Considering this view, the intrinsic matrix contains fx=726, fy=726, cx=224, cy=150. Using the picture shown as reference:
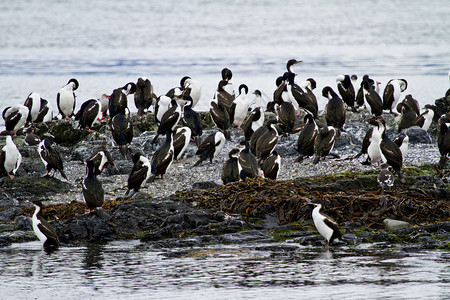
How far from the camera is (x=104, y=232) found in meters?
11.4

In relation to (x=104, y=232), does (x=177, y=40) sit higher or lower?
higher

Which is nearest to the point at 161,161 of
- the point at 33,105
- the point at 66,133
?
the point at 66,133

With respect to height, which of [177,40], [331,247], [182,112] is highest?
[177,40]

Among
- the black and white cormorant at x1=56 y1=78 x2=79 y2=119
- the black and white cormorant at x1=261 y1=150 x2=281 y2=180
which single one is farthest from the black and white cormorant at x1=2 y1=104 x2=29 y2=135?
the black and white cormorant at x1=261 y1=150 x2=281 y2=180

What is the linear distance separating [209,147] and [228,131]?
8.47 feet

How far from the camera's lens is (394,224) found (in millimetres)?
10930

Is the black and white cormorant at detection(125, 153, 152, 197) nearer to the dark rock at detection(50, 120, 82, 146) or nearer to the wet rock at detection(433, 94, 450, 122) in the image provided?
the dark rock at detection(50, 120, 82, 146)

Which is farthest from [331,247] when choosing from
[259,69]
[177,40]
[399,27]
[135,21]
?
[135,21]

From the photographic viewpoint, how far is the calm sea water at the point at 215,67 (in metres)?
8.50

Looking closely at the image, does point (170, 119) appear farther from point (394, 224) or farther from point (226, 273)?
point (226, 273)

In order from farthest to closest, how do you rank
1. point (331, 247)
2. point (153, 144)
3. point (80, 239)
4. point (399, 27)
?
point (399, 27), point (153, 144), point (80, 239), point (331, 247)

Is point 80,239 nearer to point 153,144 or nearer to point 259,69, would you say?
point 153,144

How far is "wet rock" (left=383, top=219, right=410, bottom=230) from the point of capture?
10.9 m

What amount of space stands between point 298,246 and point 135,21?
3674 inches
